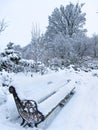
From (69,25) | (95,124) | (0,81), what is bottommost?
(95,124)

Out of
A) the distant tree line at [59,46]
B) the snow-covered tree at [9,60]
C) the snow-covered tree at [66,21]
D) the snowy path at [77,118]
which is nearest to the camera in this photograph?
the snowy path at [77,118]

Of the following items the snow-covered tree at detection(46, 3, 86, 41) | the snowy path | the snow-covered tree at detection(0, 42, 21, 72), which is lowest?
the snowy path

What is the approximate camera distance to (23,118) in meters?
3.82

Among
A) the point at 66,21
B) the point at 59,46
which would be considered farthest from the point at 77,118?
the point at 66,21

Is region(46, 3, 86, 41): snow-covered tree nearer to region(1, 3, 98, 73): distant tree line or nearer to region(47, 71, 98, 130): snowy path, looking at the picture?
region(1, 3, 98, 73): distant tree line

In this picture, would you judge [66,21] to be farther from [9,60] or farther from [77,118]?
[77,118]

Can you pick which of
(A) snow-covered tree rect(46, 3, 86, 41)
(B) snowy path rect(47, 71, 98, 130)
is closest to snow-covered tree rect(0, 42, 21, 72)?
(B) snowy path rect(47, 71, 98, 130)

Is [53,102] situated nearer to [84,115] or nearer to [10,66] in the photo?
[84,115]

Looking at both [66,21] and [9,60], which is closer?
[9,60]

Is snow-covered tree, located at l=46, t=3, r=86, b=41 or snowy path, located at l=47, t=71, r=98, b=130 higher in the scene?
snow-covered tree, located at l=46, t=3, r=86, b=41

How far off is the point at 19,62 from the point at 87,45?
18.7m

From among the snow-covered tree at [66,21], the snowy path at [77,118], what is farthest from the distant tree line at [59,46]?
the snowy path at [77,118]

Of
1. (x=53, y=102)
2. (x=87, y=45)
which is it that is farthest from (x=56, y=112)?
(x=87, y=45)

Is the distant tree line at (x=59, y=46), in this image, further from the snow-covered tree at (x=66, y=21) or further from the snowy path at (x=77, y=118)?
the snowy path at (x=77, y=118)
